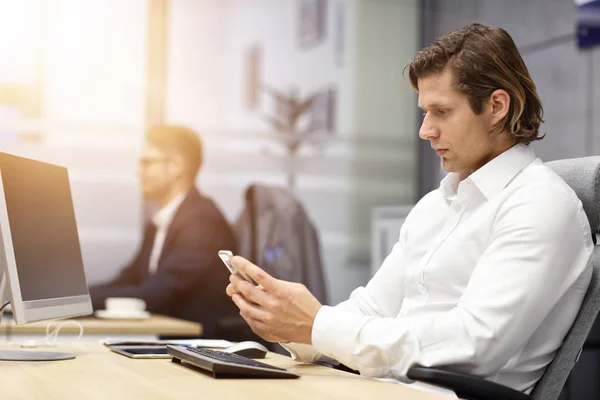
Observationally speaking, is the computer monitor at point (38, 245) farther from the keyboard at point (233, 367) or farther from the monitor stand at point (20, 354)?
the keyboard at point (233, 367)

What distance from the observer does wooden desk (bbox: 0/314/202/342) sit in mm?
3553

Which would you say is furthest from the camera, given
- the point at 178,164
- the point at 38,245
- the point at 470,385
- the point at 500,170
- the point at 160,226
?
the point at 178,164

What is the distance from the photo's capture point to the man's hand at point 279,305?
1708 mm

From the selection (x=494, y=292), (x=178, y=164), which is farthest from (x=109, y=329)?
(x=494, y=292)

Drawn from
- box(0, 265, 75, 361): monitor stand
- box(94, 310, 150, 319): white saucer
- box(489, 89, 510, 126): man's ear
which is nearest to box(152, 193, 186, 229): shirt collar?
box(94, 310, 150, 319): white saucer

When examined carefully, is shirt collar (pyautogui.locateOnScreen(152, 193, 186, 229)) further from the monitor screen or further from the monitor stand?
the monitor stand

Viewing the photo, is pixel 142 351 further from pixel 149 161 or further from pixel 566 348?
pixel 149 161

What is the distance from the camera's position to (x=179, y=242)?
16.2 ft

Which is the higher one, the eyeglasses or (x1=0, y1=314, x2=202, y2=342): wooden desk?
the eyeglasses

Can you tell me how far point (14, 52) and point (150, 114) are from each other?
869mm

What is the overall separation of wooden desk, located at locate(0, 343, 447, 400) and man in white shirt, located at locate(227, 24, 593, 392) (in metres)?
0.10

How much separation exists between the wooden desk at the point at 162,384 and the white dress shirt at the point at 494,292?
9 cm

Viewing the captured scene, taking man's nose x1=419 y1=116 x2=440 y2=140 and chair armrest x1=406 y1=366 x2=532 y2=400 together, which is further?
man's nose x1=419 y1=116 x2=440 y2=140

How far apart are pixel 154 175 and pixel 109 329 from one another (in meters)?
1.47
